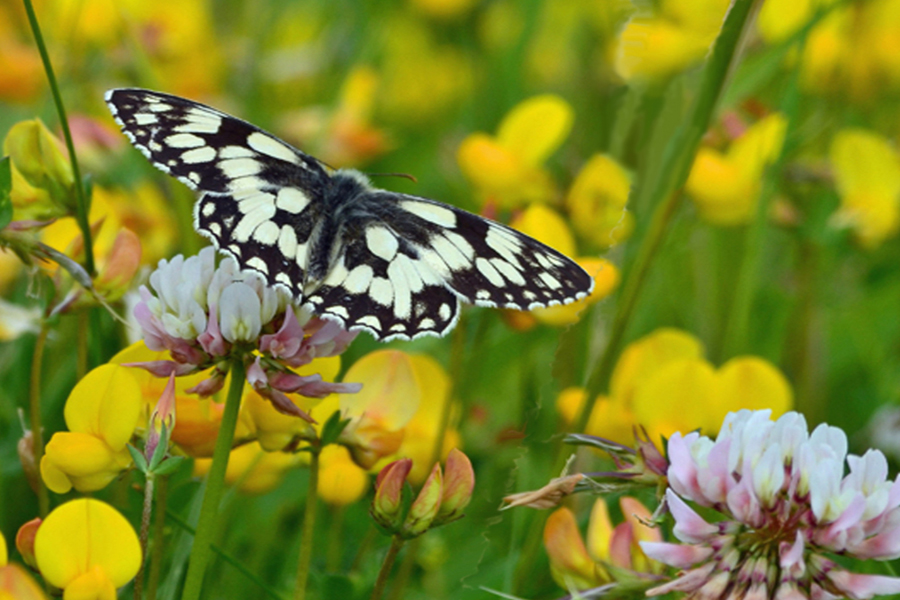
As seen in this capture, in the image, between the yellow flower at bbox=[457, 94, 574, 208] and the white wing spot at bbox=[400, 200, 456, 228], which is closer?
the white wing spot at bbox=[400, 200, 456, 228]

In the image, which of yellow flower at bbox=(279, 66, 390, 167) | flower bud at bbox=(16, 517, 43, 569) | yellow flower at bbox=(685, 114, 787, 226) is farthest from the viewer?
yellow flower at bbox=(279, 66, 390, 167)

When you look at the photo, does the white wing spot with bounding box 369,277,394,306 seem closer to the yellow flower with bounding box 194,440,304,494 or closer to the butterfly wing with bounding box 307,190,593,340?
the butterfly wing with bounding box 307,190,593,340

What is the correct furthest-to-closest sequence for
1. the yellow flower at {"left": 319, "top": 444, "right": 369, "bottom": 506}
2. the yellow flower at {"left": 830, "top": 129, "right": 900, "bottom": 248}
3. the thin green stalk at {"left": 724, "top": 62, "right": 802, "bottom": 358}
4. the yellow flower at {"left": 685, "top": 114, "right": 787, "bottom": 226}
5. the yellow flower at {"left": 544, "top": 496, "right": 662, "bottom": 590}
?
the yellow flower at {"left": 830, "top": 129, "right": 900, "bottom": 248} < the yellow flower at {"left": 685, "top": 114, "right": 787, "bottom": 226} < the thin green stalk at {"left": 724, "top": 62, "right": 802, "bottom": 358} < the yellow flower at {"left": 319, "top": 444, "right": 369, "bottom": 506} < the yellow flower at {"left": 544, "top": 496, "right": 662, "bottom": 590}

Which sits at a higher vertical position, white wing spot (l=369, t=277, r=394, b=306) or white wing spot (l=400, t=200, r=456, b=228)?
white wing spot (l=400, t=200, r=456, b=228)

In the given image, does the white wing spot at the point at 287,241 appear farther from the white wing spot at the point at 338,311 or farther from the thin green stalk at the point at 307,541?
the thin green stalk at the point at 307,541

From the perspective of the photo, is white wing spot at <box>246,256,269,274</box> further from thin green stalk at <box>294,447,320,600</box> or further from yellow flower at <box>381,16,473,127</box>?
yellow flower at <box>381,16,473,127</box>

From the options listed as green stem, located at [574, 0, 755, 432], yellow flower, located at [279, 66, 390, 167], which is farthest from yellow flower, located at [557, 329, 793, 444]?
yellow flower, located at [279, 66, 390, 167]

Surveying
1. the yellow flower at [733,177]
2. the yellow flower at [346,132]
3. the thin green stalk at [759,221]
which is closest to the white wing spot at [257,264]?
the thin green stalk at [759,221]

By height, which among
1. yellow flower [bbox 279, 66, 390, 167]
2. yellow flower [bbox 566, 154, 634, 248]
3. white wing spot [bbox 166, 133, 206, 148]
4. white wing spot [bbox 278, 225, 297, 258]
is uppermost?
yellow flower [bbox 279, 66, 390, 167]
